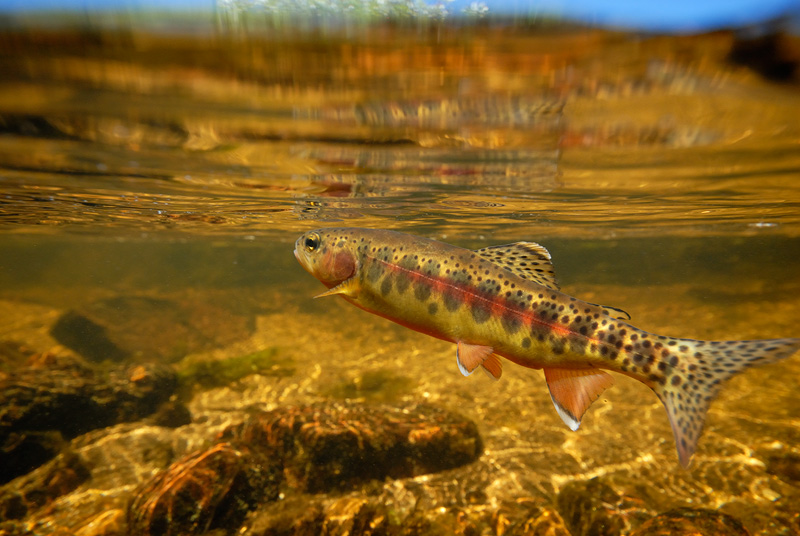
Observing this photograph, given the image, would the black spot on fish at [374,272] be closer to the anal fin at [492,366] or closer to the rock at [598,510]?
the anal fin at [492,366]

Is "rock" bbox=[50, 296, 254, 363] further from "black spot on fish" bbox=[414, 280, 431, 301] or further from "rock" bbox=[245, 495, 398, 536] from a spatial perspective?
"black spot on fish" bbox=[414, 280, 431, 301]

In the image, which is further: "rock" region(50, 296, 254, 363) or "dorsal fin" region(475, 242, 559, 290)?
"rock" region(50, 296, 254, 363)

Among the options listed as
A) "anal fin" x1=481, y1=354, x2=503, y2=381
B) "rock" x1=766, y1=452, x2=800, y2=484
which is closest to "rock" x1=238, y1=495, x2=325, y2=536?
"anal fin" x1=481, y1=354, x2=503, y2=381

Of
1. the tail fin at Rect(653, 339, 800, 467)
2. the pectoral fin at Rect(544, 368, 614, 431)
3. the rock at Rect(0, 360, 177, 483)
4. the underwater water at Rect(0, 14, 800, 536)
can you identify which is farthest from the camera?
the rock at Rect(0, 360, 177, 483)

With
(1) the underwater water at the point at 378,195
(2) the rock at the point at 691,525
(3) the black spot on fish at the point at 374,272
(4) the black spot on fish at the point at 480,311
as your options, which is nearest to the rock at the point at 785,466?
(1) the underwater water at the point at 378,195

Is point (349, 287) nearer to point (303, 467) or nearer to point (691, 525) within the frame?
point (303, 467)

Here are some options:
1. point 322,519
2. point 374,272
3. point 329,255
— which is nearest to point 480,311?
point 374,272
